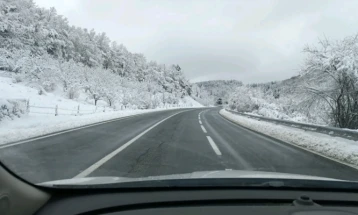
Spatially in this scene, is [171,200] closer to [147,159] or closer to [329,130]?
[147,159]

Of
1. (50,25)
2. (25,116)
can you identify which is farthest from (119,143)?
(50,25)

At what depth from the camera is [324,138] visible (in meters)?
11.1

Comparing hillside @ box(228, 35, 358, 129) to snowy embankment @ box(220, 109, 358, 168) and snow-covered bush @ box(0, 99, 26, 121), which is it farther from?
snow-covered bush @ box(0, 99, 26, 121)

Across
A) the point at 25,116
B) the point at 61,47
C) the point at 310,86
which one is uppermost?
the point at 61,47

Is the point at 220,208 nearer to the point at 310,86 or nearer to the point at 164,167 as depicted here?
the point at 164,167

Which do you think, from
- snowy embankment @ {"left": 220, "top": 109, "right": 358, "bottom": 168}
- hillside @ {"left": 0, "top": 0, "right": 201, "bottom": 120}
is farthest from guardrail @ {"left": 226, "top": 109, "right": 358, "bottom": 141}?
hillside @ {"left": 0, "top": 0, "right": 201, "bottom": 120}

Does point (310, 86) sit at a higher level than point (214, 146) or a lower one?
higher

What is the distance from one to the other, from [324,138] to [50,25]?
168 ft

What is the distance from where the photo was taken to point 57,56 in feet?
170

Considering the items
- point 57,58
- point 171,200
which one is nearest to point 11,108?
point 171,200

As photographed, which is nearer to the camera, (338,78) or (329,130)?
(329,130)

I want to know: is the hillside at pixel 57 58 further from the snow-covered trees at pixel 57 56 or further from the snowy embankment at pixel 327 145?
the snowy embankment at pixel 327 145

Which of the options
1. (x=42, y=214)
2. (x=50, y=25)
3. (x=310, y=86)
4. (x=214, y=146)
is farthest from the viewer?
(x=50, y=25)

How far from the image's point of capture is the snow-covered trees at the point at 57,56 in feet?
115
